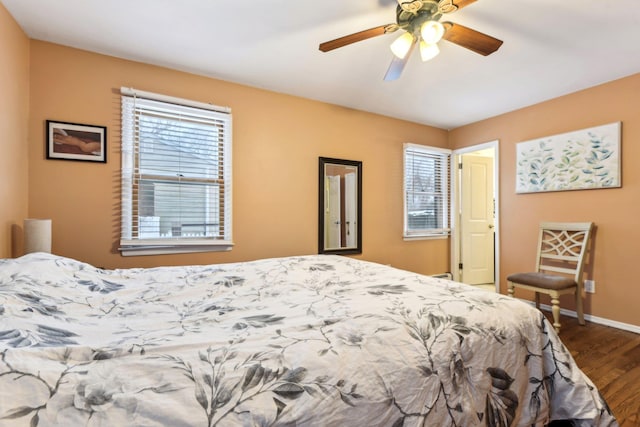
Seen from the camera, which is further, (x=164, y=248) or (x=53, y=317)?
(x=164, y=248)

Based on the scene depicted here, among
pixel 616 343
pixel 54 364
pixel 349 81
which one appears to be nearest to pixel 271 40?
pixel 349 81

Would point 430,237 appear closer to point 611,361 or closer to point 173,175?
point 611,361

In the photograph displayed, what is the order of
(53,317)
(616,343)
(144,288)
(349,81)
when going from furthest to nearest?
(349,81), (616,343), (144,288), (53,317)

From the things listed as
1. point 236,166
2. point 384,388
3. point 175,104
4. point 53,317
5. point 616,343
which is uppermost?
point 175,104

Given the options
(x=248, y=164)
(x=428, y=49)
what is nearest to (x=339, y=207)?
(x=248, y=164)

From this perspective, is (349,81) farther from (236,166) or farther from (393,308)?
(393,308)

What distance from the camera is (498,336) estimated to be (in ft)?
3.49

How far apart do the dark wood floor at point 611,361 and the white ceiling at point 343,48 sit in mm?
2322

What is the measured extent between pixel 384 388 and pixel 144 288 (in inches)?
49.0

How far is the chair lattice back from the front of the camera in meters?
2.99

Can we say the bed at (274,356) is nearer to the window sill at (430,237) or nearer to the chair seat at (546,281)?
the chair seat at (546,281)

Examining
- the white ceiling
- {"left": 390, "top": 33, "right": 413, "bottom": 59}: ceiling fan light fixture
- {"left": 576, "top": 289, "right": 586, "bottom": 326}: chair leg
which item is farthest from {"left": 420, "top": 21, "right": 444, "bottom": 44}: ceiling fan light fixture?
{"left": 576, "top": 289, "right": 586, "bottom": 326}: chair leg

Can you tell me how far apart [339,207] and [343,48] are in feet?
5.60

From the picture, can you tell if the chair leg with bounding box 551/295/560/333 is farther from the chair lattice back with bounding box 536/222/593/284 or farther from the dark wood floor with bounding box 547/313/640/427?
the chair lattice back with bounding box 536/222/593/284
